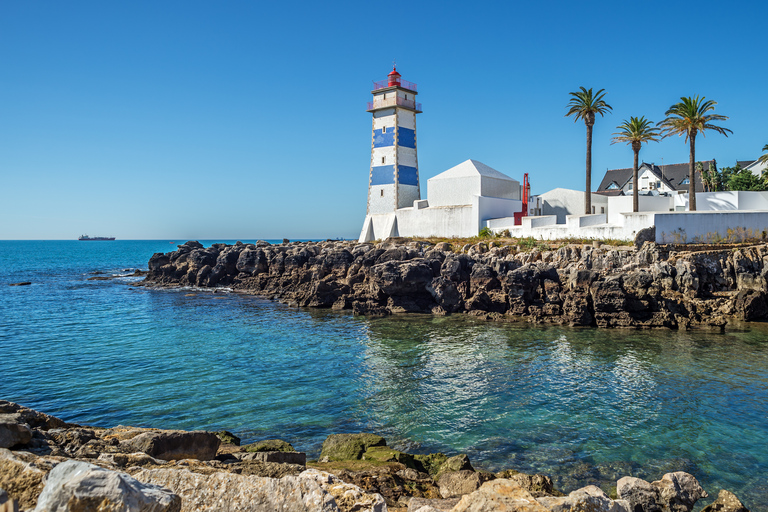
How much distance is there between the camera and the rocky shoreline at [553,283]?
25797 mm

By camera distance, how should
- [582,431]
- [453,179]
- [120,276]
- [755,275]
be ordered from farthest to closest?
[120,276], [453,179], [755,275], [582,431]

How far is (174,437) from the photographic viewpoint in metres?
8.63

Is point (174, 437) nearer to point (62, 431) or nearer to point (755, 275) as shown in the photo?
point (62, 431)

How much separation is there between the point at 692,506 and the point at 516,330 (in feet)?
53.9

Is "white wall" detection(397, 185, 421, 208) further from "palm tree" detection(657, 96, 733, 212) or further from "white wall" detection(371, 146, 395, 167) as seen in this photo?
"palm tree" detection(657, 96, 733, 212)

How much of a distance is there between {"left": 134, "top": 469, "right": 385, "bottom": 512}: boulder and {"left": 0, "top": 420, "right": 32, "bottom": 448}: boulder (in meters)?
3.17

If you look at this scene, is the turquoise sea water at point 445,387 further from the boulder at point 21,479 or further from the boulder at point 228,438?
the boulder at point 21,479

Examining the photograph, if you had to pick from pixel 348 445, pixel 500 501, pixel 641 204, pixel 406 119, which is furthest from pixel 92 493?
pixel 406 119

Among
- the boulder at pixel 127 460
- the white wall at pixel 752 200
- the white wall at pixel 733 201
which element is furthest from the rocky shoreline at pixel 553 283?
the boulder at pixel 127 460

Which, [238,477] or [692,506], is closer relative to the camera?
[238,477]

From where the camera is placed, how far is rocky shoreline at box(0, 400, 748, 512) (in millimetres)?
4254

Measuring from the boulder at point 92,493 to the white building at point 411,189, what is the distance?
42376 mm

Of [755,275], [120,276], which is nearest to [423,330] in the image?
[755,275]

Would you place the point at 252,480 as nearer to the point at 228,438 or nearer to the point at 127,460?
the point at 127,460
